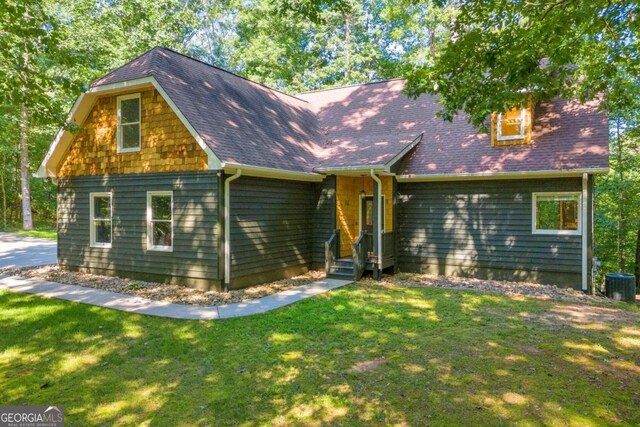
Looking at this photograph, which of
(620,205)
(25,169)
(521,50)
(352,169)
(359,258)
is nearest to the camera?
→ (521,50)

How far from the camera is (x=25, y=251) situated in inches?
623

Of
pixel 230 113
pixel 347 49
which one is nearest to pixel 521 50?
pixel 230 113

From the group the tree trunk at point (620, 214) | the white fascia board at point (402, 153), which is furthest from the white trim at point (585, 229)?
the tree trunk at point (620, 214)

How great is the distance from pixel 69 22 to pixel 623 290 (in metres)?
27.3

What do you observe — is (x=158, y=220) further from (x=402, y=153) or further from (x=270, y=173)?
(x=402, y=153)

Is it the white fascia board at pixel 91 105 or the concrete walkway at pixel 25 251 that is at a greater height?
the white fascia board at pixel 91 105

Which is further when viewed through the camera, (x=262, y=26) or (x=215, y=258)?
(x=262, y=26)

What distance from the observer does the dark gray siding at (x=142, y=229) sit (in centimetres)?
968

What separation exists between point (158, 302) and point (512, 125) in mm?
10154

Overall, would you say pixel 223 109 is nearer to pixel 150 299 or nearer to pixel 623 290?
pixel 150 299

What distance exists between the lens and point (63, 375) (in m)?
5.01

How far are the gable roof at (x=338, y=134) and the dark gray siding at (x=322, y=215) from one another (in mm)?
707

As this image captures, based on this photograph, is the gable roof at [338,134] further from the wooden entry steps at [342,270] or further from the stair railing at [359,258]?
the wooden entry steps at [342,270]

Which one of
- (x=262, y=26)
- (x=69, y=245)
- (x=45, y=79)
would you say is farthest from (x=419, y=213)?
(x=262, y=26)
